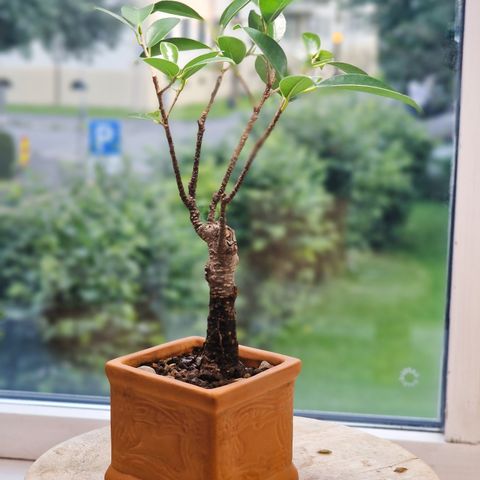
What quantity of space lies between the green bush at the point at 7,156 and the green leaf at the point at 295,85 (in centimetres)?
127

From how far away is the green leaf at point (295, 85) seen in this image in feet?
2.38

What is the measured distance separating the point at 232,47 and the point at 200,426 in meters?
0.40

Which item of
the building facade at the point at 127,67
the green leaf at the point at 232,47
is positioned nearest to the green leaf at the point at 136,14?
the green leaf at the point at 232,47

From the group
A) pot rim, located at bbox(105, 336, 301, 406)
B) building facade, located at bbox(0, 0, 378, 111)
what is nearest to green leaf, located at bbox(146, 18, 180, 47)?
pot rim, located at bbox(105, 336, 301, 406)

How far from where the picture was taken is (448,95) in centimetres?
141

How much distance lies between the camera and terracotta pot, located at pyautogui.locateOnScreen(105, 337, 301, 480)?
0.74 meters

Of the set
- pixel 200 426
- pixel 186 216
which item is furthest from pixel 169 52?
pixel 186 216

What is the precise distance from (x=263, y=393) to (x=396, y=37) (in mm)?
1240

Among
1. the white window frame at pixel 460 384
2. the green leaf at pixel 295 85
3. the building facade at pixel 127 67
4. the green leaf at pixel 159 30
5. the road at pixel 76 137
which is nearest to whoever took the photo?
the green leaf at pixel 295 85

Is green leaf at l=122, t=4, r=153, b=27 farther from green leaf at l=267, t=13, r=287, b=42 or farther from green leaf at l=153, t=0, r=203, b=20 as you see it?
green leaf at l=267, t=13, r=287, b=42

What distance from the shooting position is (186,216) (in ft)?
6.21

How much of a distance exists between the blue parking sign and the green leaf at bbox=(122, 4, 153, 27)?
1.03 meters

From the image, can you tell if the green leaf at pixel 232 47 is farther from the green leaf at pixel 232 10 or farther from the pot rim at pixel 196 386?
the pot rim at pixel 196 386

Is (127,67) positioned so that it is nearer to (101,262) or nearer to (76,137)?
(76,137)
